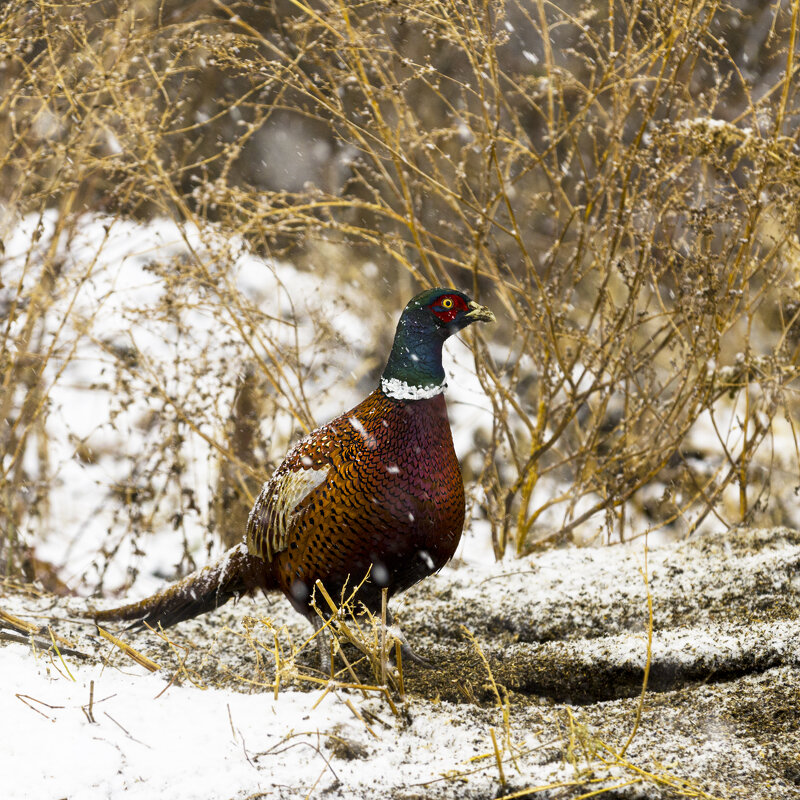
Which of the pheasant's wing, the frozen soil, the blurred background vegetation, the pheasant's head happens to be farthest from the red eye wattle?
the frozen soil

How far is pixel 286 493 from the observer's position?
2381 mm

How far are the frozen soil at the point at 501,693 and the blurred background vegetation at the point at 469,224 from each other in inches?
17.3

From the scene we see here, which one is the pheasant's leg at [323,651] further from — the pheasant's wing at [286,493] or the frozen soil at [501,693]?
the pheasant's wing at [286,493]

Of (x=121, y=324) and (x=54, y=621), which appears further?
(x=121, y=324)

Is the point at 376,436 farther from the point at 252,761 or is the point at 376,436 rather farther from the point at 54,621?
the point at 54,621

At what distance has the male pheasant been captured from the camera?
2223 millimetres

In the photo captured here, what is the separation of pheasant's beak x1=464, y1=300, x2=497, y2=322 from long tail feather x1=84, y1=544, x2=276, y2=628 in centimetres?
89

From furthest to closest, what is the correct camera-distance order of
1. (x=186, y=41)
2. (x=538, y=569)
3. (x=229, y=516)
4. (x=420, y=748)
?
1. (x=229, y=516)
2. (x=538, y=569)
3. (x=186, y=41)
4. (x=420, y=748)

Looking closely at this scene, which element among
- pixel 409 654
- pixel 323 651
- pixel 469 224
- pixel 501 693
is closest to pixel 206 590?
pixel 323 651

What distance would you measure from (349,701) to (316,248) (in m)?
4.45

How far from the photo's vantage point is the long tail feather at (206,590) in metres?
2.57

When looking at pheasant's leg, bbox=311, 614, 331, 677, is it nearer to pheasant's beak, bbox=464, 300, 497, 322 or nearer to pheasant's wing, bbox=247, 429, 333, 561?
pheasant's wing, bbox=247, 429, 333, 561

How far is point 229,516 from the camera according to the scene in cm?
410

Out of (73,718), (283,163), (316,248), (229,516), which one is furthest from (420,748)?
(283,163)
